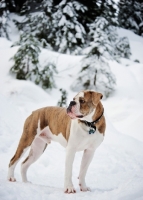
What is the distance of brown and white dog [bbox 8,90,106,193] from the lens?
3.01 meters

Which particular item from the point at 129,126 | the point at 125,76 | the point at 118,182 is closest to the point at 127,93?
the point at 125,76

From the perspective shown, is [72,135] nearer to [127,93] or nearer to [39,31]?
[127,93]

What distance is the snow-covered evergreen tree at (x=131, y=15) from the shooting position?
2767cm

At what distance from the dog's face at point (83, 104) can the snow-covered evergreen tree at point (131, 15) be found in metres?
25.9

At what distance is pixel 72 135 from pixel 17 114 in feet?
15.8

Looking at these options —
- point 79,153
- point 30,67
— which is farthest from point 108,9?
point 79,153

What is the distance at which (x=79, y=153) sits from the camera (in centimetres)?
591

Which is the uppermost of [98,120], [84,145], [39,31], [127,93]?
[98,120]

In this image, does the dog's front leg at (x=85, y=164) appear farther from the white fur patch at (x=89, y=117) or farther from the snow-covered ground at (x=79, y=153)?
the white fur patch at (x=89, y=117)

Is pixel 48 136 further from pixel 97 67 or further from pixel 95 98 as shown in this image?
pixel 97 67

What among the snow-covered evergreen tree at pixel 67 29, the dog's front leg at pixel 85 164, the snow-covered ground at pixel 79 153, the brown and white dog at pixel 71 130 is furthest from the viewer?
the snow-covered evergreen tree at pixel 67 29

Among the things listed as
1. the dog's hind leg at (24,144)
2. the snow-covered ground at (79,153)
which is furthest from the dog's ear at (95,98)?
the dog's hind leg at (24,144)

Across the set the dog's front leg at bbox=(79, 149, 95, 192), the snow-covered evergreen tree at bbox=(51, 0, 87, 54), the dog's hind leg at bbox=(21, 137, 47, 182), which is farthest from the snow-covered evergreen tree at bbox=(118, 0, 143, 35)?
the dog's front leg at bbox=(79, 149, 95, 192)

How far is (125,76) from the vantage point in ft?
42.8
